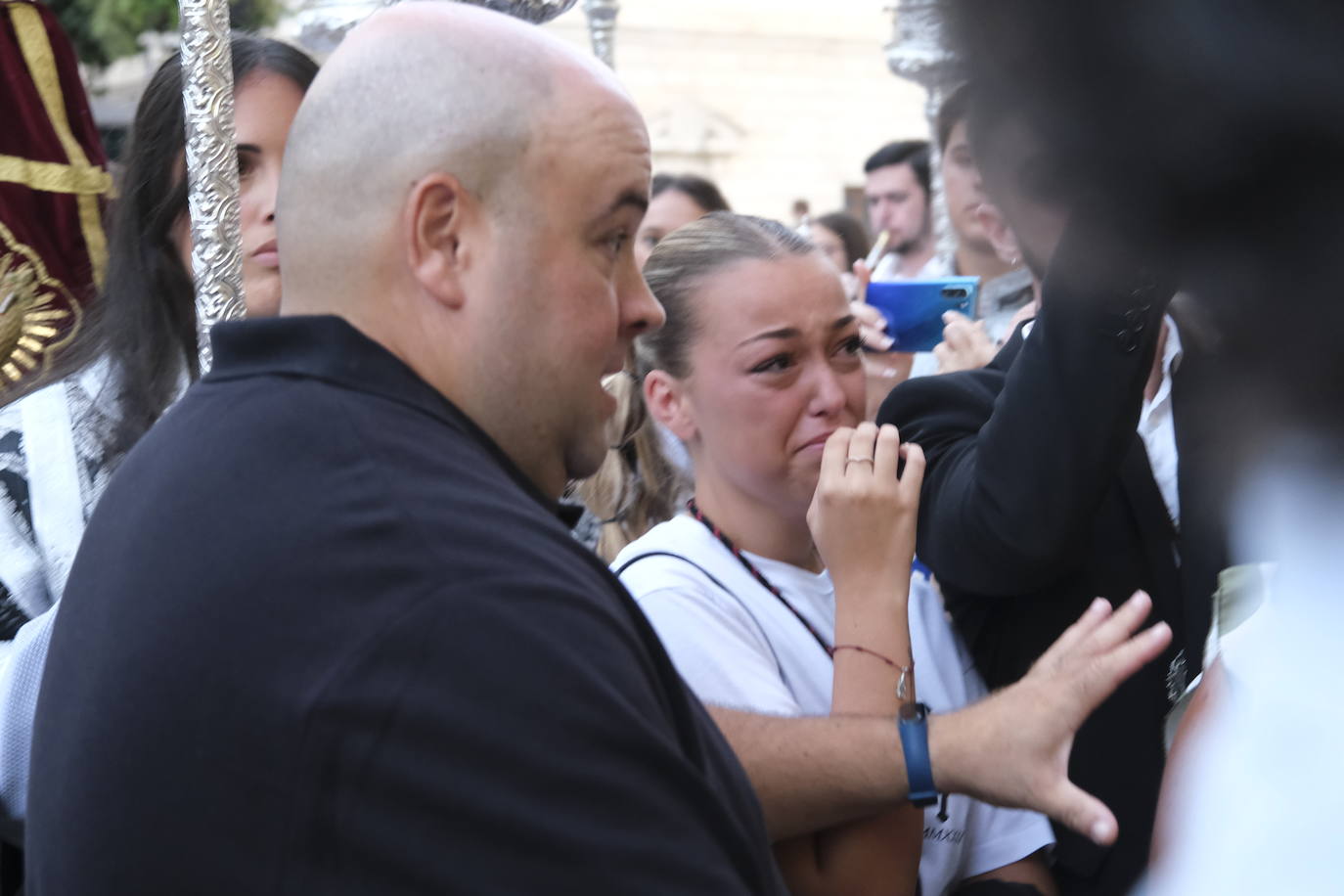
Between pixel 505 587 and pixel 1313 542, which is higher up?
pixel 1313 542

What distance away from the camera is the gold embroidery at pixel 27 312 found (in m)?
2.76

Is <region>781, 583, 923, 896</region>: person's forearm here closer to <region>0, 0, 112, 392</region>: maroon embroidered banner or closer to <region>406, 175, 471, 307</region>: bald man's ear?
<region>406, 175, 471, 307</region>: bald man's ear

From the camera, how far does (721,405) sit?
8.01ft

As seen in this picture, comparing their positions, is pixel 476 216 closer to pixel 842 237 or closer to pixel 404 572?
pixel 404 572

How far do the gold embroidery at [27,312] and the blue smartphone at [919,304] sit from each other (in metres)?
1.50

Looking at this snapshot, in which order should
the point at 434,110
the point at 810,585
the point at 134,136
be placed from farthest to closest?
1. the point at 134,136
2. the point at 810,585
3. the point at 434,110

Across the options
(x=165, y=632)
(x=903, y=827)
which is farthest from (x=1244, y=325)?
(x=903, y=827)

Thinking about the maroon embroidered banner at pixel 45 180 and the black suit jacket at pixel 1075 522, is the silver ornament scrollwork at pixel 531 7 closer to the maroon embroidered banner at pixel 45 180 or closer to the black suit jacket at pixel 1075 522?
A: the black suit jacket at pixel 1075 522

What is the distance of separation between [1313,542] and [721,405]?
155 cm

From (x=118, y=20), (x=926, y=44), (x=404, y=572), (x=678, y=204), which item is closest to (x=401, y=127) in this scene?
(x=404, y=572)

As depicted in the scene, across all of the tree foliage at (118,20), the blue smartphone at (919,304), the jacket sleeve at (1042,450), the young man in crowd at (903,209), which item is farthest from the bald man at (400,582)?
the tree foliage at (118,20)

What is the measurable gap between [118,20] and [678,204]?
6135 millimetres

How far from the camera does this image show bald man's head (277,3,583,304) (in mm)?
1325

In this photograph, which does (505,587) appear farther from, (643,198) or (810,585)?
(810,585)
